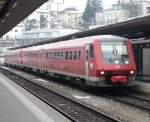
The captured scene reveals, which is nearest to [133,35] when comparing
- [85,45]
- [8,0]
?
[85,45]

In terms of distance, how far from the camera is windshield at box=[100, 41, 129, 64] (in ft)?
69.8

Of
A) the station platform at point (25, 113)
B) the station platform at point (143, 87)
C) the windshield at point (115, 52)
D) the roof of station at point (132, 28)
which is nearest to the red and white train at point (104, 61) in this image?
the windshield at point (115, 52)

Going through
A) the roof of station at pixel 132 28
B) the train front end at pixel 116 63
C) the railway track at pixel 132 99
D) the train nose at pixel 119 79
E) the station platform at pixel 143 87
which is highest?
the roof of station at pixel 132 28

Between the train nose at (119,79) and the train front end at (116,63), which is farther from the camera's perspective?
the train front end at (116,63)

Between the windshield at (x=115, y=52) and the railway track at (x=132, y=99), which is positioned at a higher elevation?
the windshield at (x=115, y=52)

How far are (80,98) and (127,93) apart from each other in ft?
9.47

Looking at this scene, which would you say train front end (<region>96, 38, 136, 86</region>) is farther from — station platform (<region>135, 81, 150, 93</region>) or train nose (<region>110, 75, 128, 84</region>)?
station platform (<region>135, 81, 150, 93</region>)

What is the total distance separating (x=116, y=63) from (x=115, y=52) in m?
0.62

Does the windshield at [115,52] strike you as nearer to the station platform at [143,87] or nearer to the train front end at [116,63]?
the train front end at [116,63]

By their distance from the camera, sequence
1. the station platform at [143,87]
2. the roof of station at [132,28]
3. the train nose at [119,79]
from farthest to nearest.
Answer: the roof of station at [132,28] < the station platform at [143,87] < the train nose at [119,79]

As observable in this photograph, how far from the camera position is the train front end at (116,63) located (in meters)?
20.7

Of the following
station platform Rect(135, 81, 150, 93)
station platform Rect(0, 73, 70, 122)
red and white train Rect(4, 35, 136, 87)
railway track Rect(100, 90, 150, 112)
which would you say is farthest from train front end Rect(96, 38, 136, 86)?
station platform Rect(0, 73, 70, 122)

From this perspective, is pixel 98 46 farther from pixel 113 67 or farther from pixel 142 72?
pixel 142 72

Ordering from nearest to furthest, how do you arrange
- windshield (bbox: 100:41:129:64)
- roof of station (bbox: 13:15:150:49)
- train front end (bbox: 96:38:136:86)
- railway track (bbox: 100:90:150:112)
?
railway track (bbox: 100:90:150:112) < train front end (bbox: 96:38:136:86) < windshield (bbox: 100:41:129:64) < roof of station (bbox: 13:15:150:49)
